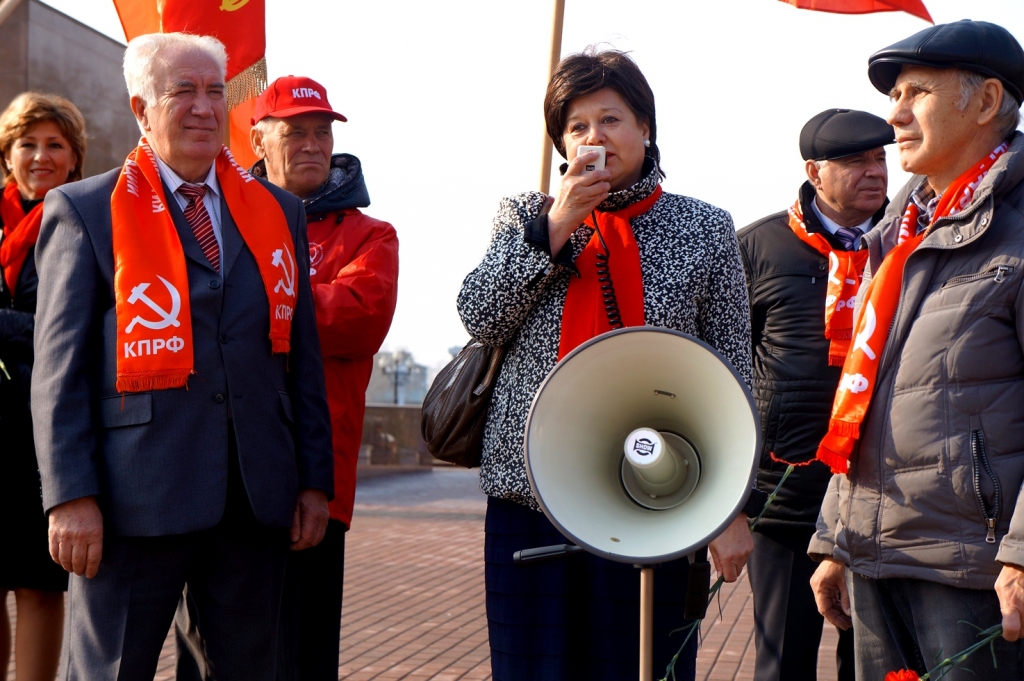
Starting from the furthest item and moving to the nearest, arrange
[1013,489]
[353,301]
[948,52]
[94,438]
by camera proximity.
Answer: [353,301] < [94,438] < [948,52] < [1013,489]

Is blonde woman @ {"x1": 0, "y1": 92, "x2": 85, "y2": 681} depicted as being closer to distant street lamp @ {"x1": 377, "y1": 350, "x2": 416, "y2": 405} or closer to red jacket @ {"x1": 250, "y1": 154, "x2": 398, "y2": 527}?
red jacket @ {"x1": 250, "y1": 154, "x2": 398, "y2": 527}

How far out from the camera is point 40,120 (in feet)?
12.4

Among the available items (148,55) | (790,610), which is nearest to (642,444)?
(148,55)

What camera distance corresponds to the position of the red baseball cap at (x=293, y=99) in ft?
12.1

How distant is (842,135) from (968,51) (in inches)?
62.2

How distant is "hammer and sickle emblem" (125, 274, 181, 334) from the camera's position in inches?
102

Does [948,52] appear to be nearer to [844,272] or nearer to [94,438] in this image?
[844,272]

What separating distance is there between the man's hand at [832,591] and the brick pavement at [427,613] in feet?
9.87

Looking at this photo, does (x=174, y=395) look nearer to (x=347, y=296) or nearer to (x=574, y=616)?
(x=347, y=296)

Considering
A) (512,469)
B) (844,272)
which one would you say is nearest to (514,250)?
(512,469)

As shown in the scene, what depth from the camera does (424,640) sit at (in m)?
6.33

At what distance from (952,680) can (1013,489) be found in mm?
426

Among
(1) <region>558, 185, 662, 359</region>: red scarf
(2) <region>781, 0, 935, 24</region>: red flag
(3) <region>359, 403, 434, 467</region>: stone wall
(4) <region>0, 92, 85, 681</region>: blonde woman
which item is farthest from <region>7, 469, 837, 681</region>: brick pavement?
(3) <region>359, 403, 434, 467</region>: stone wall

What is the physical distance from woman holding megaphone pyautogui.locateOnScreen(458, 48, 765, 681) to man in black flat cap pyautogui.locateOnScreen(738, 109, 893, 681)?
1034 mm
